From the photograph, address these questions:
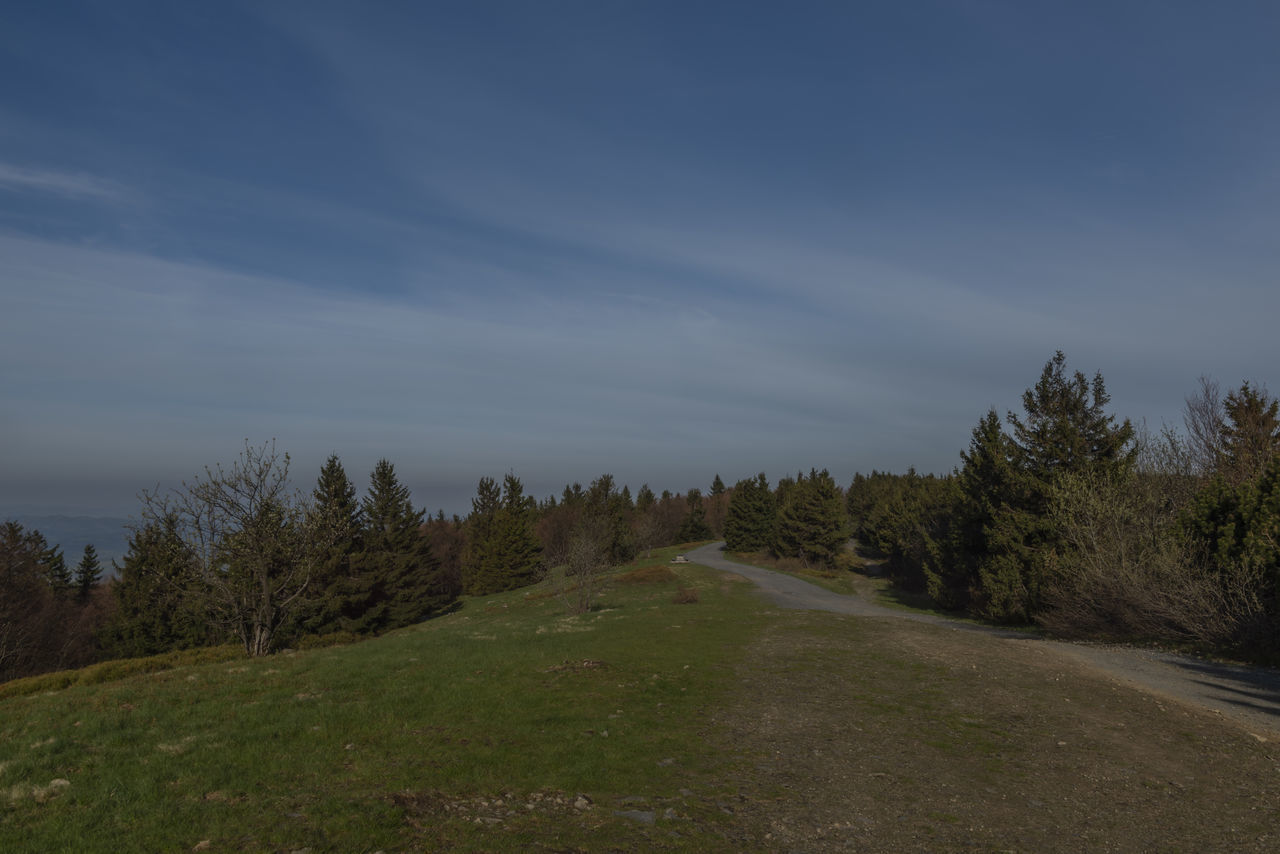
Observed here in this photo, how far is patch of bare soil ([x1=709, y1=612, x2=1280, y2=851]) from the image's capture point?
24.4 ft

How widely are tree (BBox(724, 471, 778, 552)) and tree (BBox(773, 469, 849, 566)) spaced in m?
15.0

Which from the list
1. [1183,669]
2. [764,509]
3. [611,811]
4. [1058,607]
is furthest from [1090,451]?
[764,509]

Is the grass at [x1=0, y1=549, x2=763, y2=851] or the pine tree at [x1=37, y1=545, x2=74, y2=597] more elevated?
the grass at [x1=0, y1=549, x2=763, y2=851]

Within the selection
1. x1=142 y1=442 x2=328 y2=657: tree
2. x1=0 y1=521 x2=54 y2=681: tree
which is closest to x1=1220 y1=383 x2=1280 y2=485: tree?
x1=142 y1=442 x2=328 y2=657: tree

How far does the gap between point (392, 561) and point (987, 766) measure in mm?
54763

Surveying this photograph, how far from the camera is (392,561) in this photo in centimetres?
5656

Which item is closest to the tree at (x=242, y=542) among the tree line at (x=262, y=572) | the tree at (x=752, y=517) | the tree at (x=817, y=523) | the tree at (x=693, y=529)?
the tree line at (x=262, y=572)

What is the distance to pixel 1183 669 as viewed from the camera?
17.7m

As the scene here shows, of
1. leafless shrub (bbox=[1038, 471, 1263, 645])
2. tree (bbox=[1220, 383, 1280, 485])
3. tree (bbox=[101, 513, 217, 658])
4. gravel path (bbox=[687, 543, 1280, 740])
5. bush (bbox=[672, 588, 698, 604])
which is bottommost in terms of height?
tree (bbox=[101, 513, 217, 658])

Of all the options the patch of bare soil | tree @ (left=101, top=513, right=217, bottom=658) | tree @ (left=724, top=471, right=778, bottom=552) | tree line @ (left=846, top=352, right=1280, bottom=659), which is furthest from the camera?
tree @ (left=724, top=471, right=778, bottom=552)

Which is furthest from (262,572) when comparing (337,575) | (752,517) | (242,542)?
(752,517)

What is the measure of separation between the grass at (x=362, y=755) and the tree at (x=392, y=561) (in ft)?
125

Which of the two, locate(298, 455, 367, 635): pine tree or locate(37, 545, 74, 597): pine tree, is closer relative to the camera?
locate(298, 455, 367, 635): pine tree

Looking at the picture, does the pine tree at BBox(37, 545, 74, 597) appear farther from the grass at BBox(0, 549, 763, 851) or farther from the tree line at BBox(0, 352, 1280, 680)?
the grass at BBox(0, 549, 763, 851)
